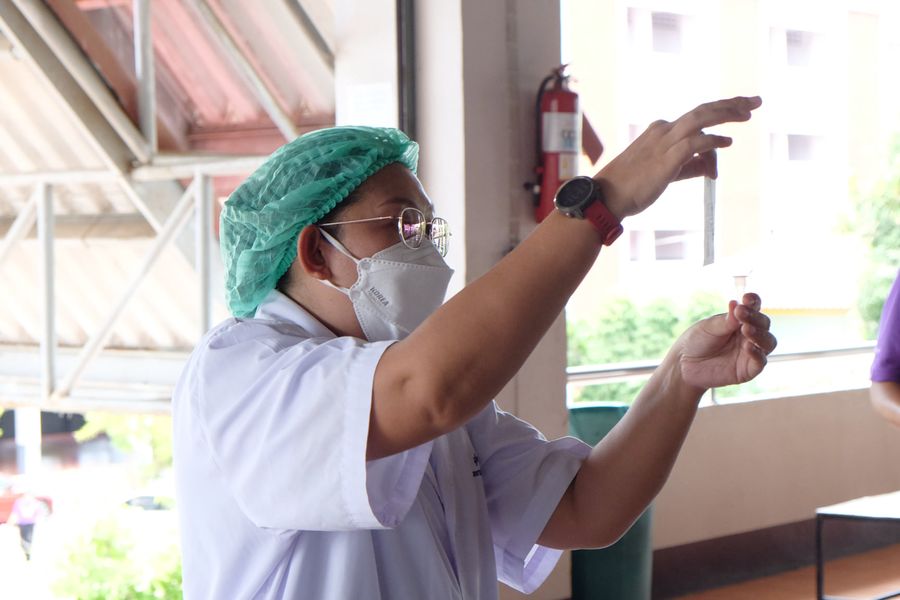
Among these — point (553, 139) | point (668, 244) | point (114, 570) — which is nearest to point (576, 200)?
point (553, 139)

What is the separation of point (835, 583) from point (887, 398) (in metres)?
2.64

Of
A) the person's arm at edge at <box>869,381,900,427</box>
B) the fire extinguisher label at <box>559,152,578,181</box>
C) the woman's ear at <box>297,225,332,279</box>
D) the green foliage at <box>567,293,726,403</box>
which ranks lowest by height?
the green foliage at <box>567,293,726,403</box>

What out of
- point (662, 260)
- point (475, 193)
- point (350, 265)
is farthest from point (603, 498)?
point (662, 260)

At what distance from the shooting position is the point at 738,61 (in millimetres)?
14875

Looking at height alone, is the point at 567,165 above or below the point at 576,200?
above

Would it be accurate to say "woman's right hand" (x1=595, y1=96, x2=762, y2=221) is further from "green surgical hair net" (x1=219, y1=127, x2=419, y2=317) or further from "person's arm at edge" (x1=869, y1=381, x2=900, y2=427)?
"person's arm at edge" (x1=869, y1=381, x2=900, y2=427)

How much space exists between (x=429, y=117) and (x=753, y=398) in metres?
2.29

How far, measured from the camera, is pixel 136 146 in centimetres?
452

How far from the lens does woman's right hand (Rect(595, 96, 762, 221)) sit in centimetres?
109

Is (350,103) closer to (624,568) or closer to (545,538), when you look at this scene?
(624,568)

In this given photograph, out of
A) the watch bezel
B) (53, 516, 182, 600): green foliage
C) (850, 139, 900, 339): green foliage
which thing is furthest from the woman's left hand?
(850, 139, 900, 339): green foliage

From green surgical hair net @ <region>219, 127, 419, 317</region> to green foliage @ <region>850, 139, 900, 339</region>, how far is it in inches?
435

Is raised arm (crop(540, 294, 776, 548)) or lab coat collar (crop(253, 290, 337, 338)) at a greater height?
lab coat collar (crop(253, 290, 337, 338))

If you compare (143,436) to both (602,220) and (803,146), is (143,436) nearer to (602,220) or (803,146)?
(602,220)
